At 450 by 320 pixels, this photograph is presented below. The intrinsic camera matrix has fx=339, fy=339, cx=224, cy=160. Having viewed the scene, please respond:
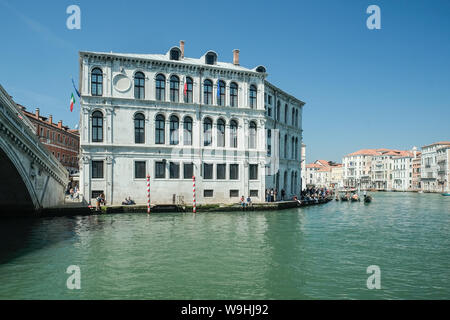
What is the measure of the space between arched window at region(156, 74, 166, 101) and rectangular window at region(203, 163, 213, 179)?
5.83m

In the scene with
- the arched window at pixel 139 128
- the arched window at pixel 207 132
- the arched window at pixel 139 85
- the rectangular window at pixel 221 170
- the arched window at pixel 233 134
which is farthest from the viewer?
the arched window at pixel 233 134

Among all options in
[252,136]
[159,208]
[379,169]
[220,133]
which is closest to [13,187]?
[159,208]

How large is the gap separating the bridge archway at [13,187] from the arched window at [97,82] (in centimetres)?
795

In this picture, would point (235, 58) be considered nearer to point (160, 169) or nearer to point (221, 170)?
point (221, 170)

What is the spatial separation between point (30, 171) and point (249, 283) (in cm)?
1450

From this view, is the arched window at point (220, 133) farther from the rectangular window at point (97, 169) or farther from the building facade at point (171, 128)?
the rectangular window at point (97, 169)

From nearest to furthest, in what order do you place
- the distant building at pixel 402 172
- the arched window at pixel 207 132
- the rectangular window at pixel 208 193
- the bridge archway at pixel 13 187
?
the bridge archway at pixel 13 187 < the rectangular window at pixel 208 193 < the arched window at pixel 207 132 < the distant building at pixel 402 172

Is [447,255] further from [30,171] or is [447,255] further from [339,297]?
[30,171]

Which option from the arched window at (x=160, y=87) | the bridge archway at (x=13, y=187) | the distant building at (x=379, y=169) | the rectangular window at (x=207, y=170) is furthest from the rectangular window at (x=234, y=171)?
the distant building at (x=379, y=169)

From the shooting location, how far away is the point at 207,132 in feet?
84.3

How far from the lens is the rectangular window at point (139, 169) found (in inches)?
940

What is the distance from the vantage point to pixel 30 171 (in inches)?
703
